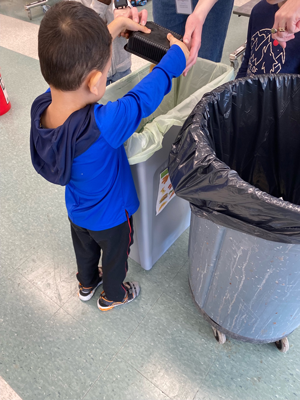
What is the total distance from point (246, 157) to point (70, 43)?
0.75 metres

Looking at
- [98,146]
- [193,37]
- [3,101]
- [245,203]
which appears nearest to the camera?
[245,203]

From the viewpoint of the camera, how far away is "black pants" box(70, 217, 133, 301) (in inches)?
38.7

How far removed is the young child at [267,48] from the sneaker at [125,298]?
1023 millimetres

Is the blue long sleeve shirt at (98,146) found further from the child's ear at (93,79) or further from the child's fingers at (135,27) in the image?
the child's fingers at (135,27)

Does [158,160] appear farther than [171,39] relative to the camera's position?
Yes

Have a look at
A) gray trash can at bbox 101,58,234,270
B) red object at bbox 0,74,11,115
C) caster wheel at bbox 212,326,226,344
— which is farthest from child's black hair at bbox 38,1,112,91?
red object at bbox 0,74,11,115

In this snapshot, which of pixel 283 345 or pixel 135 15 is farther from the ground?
pixel 135 15

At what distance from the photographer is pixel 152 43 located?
887 millimetres

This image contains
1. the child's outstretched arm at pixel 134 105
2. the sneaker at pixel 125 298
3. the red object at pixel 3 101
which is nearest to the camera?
the child's outstretched arm at pixel 134 105

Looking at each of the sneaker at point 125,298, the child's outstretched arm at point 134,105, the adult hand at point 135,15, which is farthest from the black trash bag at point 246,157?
the sneaker at point 125,298

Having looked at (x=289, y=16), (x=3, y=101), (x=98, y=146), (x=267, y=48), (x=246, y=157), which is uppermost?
(x=289, y=16)

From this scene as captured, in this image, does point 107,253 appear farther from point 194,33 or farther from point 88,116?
point 194,33

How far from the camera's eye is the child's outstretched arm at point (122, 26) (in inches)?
35.8

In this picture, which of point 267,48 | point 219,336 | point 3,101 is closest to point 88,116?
point 267,48
